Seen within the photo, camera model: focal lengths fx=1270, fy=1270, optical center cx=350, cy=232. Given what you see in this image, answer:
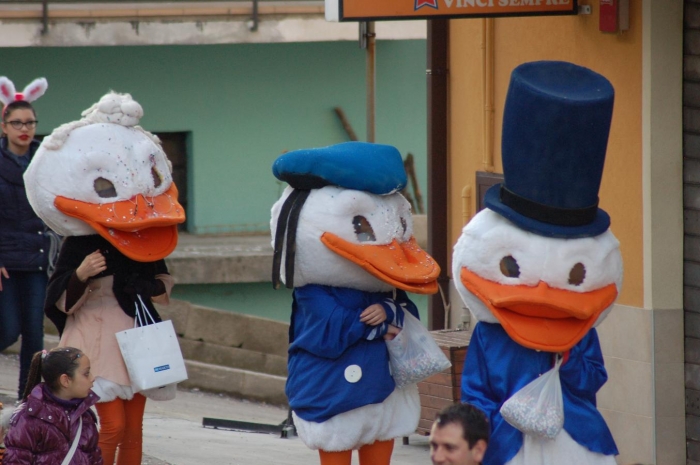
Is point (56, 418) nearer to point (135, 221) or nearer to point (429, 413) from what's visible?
point (135, 221)

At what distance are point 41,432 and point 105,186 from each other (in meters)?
1.32

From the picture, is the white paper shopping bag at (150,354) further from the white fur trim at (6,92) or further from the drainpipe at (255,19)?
the drainpipe at (255,19)

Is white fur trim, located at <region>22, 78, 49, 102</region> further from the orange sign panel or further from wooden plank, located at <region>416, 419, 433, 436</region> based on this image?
wooden plank, located at <region>416, 419, 433, 436</region>

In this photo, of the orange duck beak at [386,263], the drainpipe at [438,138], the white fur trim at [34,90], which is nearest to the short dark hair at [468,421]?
the orange duck beak at [386,263]

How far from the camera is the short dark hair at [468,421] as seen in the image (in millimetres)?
4500

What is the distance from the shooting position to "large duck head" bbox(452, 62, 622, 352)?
198 inches

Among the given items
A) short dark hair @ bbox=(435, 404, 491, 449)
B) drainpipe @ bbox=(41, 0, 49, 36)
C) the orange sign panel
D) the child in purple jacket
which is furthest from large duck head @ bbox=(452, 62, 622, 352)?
drainpipe @ bbox=(41, 0, 49, 36)

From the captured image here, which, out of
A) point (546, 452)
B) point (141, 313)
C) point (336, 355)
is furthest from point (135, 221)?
point (546, 452)

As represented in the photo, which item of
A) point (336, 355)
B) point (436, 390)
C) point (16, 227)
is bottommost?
point (436, 390)

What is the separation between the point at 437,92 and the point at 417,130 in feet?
30.0

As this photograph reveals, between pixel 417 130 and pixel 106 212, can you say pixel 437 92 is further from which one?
pixel 417 130

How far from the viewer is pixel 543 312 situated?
5109mm

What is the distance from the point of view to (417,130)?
18406 millimetres

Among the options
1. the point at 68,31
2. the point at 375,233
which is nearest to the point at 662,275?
the point at 375,233
